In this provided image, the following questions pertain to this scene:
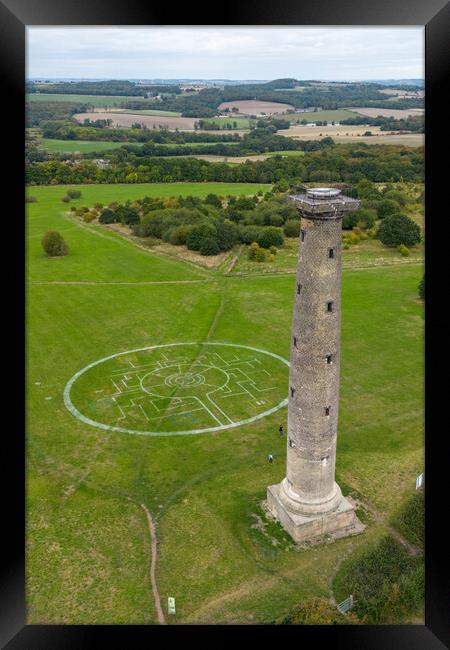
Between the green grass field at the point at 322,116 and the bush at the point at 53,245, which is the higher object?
the green grass field at the point at 322,116

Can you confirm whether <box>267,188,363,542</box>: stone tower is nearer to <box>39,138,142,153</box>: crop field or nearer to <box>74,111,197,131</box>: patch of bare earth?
<box>39,138,142,153</box>: crop field

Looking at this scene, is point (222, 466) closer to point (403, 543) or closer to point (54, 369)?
point (403, 543)

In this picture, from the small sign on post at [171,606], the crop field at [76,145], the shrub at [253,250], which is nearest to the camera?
the small sign on post at [171,606]

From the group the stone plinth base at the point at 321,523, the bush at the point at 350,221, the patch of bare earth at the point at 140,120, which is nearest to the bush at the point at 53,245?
the bush at the point at 350,221

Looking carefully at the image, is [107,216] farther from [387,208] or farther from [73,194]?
[387,208]

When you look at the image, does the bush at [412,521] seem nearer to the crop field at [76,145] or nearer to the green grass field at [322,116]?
the crop field at [76,145]

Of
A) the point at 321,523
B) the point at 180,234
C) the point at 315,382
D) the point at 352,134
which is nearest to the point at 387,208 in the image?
the point at 180,234
